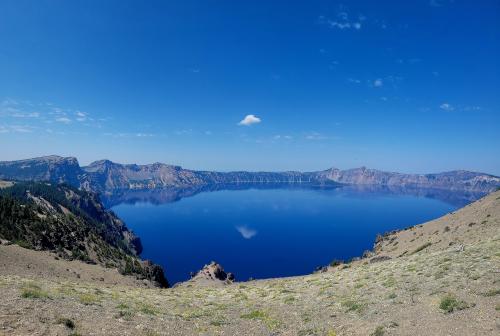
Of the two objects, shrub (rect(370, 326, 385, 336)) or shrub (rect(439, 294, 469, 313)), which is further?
shrub (rect(439, 294, 469, 313))

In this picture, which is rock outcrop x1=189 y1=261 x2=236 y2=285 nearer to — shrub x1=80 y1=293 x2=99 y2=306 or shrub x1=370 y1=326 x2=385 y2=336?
shrub x1=80 y1=293 x2=99 y2=306

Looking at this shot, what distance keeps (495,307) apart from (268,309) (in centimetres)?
1600

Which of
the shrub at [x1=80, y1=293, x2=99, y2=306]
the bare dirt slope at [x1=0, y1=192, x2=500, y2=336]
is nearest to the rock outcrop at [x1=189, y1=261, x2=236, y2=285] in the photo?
the bare dirt slope at [x1=0, y1=192, x2=500, y2=336]

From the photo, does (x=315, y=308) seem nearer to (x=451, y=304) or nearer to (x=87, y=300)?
(x=451, y=304)

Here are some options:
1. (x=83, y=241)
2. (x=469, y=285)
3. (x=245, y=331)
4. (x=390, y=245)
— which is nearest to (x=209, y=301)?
(x=245, y=331)

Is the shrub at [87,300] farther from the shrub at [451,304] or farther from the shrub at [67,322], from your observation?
the shrub at [451,304]

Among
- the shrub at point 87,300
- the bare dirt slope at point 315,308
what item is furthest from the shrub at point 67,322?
the shrub at point 87,300

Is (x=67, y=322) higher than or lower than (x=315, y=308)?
higher

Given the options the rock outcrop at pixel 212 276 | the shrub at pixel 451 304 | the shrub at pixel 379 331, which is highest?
the shrub at pixel 451 304

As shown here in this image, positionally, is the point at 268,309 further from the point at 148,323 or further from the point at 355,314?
the point at 148,323

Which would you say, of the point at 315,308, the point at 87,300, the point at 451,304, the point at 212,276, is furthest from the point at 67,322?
the point at 212,276

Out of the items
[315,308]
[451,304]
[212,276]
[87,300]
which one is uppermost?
[451,304]

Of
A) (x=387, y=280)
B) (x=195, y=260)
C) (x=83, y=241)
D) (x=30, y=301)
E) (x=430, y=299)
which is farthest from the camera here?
(x=195, y=260)

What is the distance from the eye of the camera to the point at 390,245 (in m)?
72.1
